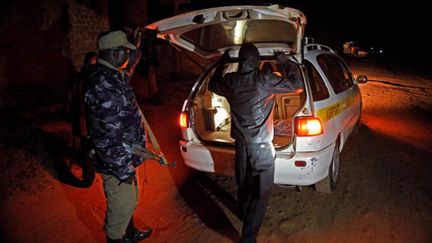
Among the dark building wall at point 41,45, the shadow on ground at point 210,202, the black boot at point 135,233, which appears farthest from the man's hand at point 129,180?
the dark building wall at point 41,45

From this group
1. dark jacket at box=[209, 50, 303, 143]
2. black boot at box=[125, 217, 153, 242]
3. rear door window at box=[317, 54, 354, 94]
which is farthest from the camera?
rear door window at box=[317, 54, 354, 94]

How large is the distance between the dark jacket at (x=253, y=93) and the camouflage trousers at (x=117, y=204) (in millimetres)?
1156

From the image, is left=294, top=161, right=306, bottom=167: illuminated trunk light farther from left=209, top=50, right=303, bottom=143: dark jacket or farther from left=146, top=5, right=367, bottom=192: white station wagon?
left=209, top=50, right=303, bottom=143: dark jacket

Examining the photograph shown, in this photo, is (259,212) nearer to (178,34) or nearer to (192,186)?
(192,186)

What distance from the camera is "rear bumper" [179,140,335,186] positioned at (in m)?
3.64

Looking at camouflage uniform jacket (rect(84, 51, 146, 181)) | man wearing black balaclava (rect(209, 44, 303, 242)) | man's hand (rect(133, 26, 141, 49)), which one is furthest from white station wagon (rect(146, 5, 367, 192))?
camouflage uniform jacket (rect(84, 51, 146, 181))

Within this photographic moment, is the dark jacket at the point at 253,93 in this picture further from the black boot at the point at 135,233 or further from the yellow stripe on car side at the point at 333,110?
the black boot at the point at 135,233

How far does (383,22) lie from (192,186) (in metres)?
44.6

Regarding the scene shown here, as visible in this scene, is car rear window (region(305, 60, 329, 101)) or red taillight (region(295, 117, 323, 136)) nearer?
red taillight (region(295, 117, 323, 136))

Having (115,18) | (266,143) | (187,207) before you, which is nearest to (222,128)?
(187,207)

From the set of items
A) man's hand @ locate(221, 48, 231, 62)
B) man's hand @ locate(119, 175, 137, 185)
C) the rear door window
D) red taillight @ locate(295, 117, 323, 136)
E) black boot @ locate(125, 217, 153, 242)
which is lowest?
black boot @ locate(125, 217, 153, 242)

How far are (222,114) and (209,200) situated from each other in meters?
1.53

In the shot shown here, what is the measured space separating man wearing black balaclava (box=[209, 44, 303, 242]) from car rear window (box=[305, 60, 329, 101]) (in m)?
0.80

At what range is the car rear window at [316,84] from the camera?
391 cm
